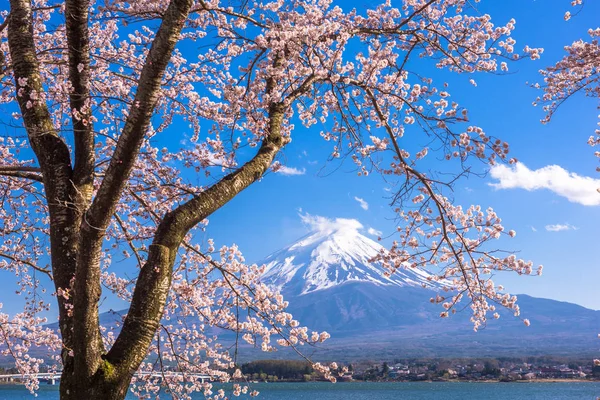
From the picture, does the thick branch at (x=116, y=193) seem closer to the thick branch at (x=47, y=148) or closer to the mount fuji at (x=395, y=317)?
the thick branch at (x=47, y=148)

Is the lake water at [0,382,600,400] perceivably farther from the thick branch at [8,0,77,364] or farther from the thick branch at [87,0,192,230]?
the thick branch at [87,0,192,230]

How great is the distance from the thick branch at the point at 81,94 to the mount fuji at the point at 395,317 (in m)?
108

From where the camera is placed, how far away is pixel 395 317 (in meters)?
162

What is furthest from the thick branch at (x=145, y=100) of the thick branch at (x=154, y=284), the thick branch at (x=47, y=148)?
the thick branch at (x=47, y=148)

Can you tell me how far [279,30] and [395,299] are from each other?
179m

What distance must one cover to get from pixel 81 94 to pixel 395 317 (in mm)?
164643

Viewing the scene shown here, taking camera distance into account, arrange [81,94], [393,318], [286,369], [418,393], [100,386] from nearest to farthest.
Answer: [100,386], [81,94], [418,393], [286,369], [393,318]

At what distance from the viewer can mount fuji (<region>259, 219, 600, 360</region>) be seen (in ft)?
393

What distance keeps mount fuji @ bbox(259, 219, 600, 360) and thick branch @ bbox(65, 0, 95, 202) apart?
10781 cm

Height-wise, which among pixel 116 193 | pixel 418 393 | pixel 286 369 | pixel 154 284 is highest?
pixel 116 193

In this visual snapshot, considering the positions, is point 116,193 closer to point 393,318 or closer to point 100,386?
point 100,386

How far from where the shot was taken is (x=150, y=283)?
274cm

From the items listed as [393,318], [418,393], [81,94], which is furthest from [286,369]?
[393,318]

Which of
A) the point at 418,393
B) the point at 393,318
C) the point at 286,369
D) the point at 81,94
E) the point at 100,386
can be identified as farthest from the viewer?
the point at 393,318
